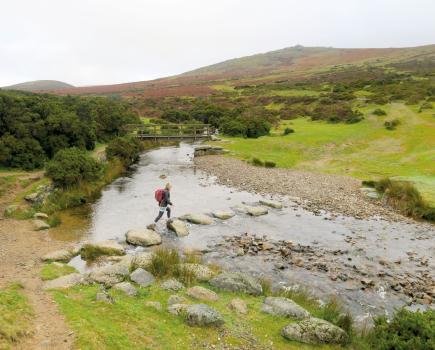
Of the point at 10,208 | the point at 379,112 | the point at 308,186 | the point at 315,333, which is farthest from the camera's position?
the point at 379,112

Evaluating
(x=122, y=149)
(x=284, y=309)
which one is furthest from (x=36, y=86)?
(x=284, y=309)

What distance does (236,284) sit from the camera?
8.55m

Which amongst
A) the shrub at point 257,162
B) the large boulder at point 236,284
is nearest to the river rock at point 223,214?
the large boulder at point 236,284

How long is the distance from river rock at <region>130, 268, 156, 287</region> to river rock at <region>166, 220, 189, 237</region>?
4596 mm

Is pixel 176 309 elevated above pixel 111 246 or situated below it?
above

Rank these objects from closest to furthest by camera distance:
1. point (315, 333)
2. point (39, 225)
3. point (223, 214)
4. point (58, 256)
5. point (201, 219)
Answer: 1. point (315, 333)
2. point (58, 256)
3. point (39, 225)
4. point (201, 219)
5. point (223, 214)

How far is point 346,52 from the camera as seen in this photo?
586ft

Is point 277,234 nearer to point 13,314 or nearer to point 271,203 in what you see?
point 271,203

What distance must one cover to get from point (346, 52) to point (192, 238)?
205649 mm

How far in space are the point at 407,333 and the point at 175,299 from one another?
547 centimetres

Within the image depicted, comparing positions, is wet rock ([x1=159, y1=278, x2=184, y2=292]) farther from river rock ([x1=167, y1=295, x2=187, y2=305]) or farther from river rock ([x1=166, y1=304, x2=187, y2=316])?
river rock ([x1=166, y1=304, x2=187, y2=316])

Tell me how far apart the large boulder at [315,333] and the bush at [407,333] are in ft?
2.54

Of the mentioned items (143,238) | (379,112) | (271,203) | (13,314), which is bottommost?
(271,203)

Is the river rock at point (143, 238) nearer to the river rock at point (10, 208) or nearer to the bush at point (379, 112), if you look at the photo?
the river rock at point (10, 208)
